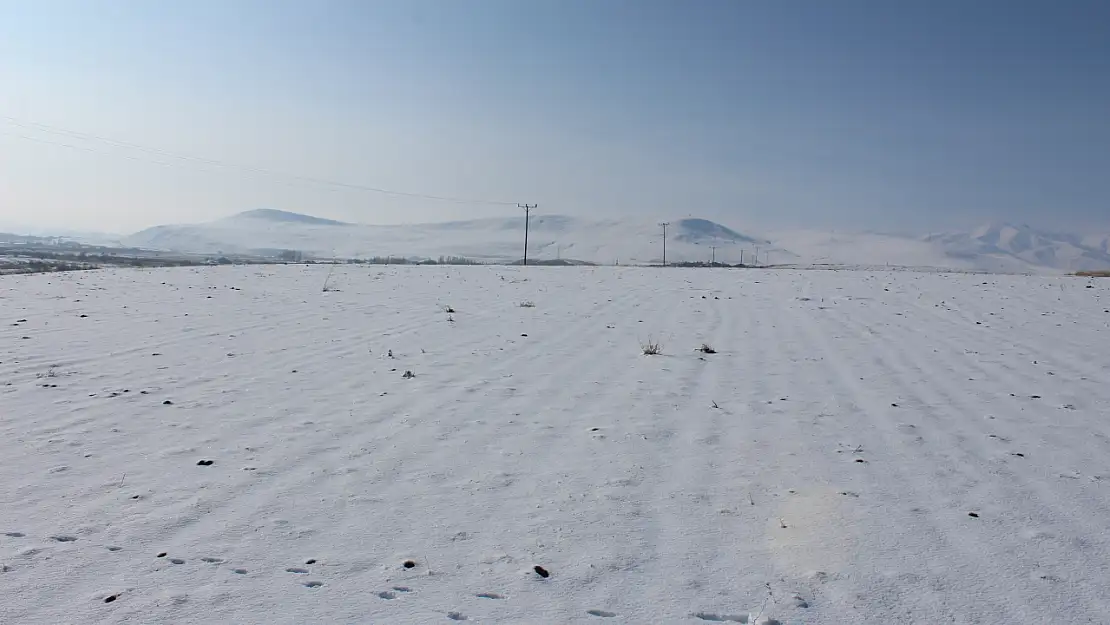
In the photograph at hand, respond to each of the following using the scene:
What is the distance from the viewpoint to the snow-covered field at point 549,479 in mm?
3002

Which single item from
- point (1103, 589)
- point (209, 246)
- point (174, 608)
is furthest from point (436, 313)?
point (209, 246)

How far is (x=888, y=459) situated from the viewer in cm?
476

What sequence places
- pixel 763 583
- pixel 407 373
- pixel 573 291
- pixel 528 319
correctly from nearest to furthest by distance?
pixel 763 583, pixel 407 373, pixel 528 319, pixel 573 291

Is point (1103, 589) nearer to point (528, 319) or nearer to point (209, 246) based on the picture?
point (528, 319)

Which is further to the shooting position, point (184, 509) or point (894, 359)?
point (894, 359)

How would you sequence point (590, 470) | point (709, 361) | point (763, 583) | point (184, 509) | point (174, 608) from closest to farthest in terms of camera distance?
point (174, 608) < point (763, 583) < point (184, 509) < point (590, 470) < point (709, 361)

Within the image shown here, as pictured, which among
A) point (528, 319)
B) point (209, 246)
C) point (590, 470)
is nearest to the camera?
point (590, 470)

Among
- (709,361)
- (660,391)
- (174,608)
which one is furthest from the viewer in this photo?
(709,361)

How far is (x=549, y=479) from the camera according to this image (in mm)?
4387

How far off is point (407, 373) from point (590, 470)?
330 cm

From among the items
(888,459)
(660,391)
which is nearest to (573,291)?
(660,391)

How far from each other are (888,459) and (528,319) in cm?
769

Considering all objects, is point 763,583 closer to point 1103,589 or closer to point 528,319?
point 1103,589

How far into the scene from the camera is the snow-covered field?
3.00 m
